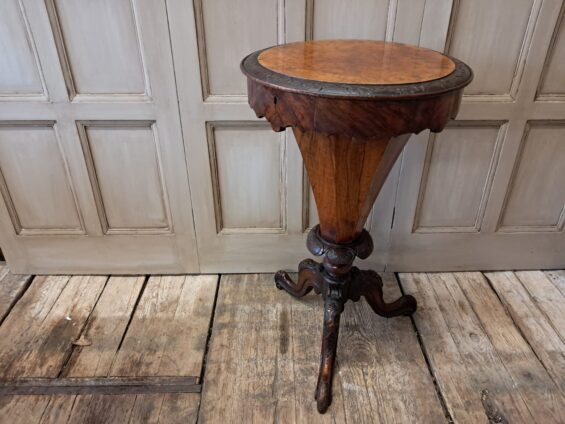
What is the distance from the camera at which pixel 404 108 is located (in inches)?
34.9

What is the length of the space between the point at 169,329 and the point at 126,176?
64 centimetres

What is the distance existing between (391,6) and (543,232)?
3.93 ft

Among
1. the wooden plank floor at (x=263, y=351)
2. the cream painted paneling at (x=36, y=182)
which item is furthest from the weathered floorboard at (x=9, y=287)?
the cream painted paneling at (x=36, y=182)

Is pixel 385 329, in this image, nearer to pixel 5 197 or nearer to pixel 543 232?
pixel 543 232

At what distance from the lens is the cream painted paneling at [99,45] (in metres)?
1.40

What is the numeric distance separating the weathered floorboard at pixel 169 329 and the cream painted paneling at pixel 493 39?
1343 millimetres

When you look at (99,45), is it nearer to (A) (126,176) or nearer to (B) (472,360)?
(A) (126,176)

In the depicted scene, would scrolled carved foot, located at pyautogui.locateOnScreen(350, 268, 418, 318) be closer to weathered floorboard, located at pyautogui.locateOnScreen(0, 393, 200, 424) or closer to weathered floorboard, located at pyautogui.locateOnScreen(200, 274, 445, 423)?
weathered floorboard, located at pyautogui.locateOnScreen(200, 274, 445, 423)

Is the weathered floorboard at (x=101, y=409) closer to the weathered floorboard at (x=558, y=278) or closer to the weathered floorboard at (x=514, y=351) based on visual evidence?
the weathered floorboard at (x=514, y=351)

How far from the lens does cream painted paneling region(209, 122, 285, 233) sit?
161 centimetres

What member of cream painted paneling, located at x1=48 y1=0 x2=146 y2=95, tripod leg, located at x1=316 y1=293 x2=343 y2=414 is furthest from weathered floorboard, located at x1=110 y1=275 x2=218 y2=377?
cream painted paneling, located at x1=48 y1=0 x2=146 y2=95

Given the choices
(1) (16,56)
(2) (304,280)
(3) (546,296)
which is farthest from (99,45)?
(3) (546,296)

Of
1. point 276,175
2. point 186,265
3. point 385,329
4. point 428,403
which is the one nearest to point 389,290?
point 385,329

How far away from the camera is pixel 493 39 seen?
1.45 m
